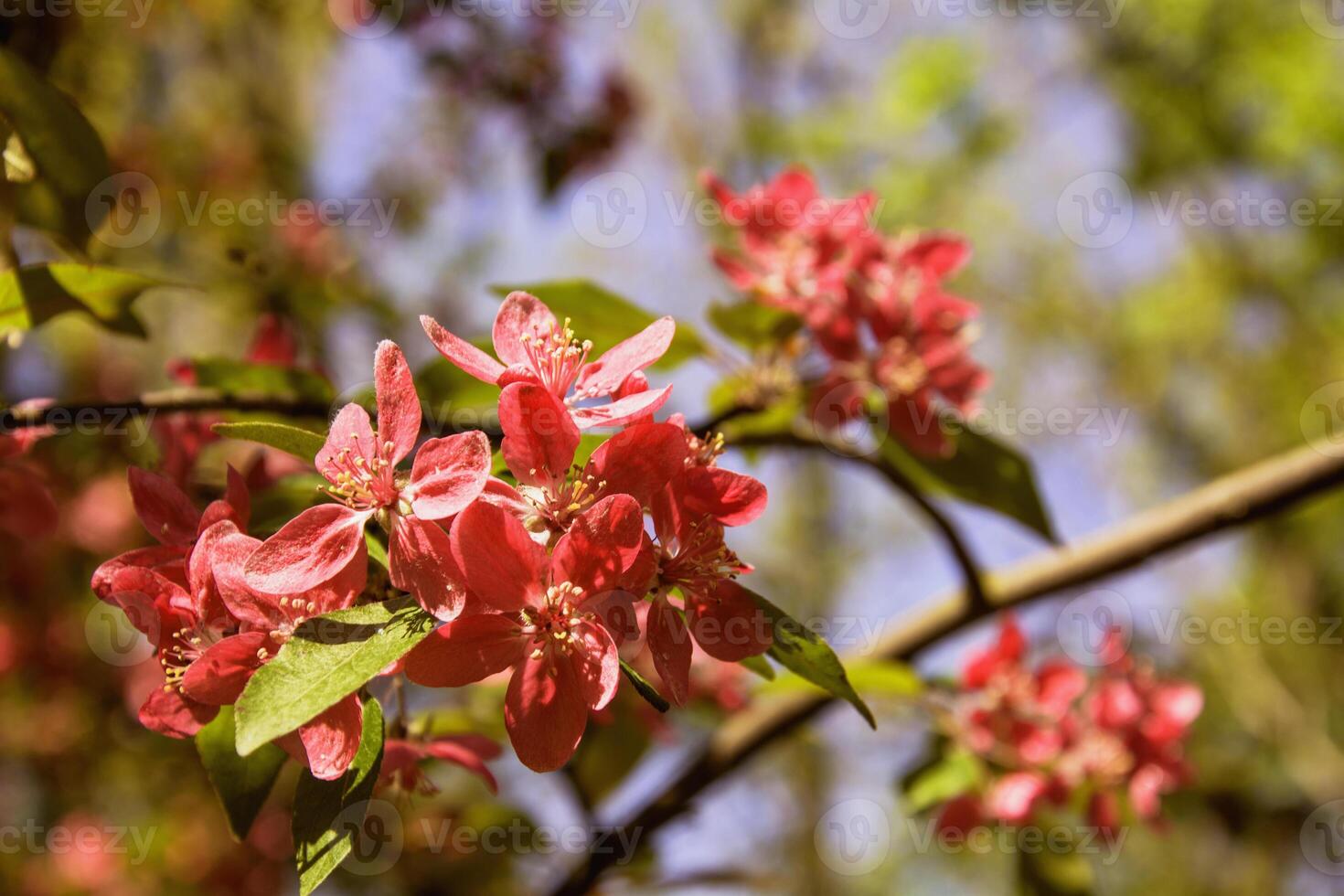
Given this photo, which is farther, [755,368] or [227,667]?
[755,368]

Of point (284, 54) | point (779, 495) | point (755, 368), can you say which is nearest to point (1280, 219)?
point (779, 495)

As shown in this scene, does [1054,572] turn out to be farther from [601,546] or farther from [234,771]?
[234,771]

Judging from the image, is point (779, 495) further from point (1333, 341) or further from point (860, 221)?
point (860, 221)

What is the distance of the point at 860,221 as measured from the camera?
1538mm

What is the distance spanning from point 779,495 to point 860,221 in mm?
8545

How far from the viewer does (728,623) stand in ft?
2.84

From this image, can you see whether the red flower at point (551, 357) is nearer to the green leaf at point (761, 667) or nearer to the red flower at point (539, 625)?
the red flower at point (539, 625)

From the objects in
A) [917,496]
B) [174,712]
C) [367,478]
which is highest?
[367,478]

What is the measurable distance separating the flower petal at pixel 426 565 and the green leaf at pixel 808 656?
→ 0.26 m

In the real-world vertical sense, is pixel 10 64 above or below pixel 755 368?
above

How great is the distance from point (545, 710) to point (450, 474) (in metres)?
0.22

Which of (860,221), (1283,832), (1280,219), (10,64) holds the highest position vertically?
(10,64)

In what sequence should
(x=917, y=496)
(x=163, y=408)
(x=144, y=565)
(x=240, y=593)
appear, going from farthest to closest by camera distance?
(x=917, y=496) → (x=163, y=408) → (x=144, y=565) → (x=240, y=593)

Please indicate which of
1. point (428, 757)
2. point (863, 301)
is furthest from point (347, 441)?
point (863, 301)
